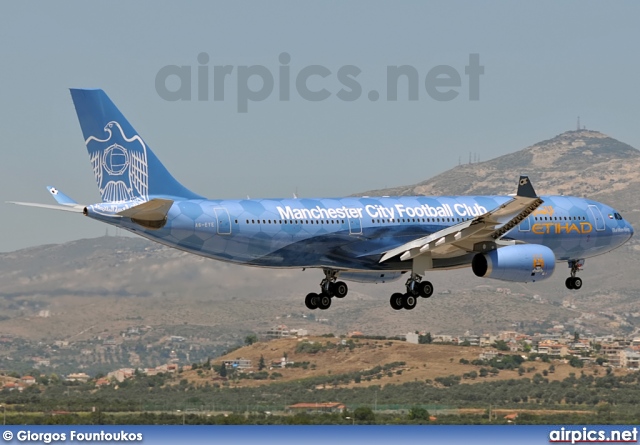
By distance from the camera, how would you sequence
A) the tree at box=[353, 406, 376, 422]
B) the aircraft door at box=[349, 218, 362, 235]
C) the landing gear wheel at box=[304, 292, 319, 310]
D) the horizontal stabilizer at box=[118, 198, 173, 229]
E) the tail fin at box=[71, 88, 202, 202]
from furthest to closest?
the tree at box=[353, 406, 376, 422]
the landing gear wheel at box=[304, 292, 319, 310]
the aircraft door at box=[349, 218, 362, 235]
the tail fin at box=[71, 88, 202, 202]
the horizontal stabilizer at box=[118, 198, 173, 229]

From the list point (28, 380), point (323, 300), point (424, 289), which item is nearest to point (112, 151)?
point (323, 300)

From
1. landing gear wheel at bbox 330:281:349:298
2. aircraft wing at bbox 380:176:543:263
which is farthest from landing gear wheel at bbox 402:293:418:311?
landing gear wheel at bbox 330:281:349:298

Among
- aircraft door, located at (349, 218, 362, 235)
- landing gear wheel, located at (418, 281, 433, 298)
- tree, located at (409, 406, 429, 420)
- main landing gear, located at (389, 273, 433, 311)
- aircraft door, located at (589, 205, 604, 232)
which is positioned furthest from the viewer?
tree, located at (409, 406, 429, 420)

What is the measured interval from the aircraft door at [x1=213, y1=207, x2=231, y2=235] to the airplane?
45mm

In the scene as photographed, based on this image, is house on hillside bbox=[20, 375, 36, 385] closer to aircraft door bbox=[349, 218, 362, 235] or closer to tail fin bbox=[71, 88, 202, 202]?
tail fin bbox=[71, 88, 202, 202]

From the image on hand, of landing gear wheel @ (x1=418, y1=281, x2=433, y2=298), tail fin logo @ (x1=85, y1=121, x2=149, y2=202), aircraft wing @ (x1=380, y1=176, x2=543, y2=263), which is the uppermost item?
tail fin logo @ (x1=85, y1=121, x2=149, y2=202)

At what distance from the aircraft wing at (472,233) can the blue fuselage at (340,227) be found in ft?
2.47

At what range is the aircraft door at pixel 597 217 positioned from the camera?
73.2m

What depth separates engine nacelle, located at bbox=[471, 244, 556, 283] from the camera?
2596 inches

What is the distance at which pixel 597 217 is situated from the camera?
Result: 7350cm

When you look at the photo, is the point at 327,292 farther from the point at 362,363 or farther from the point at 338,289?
the point at 362,363

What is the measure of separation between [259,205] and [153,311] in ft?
357

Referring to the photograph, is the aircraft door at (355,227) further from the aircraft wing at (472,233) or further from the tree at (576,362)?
the tree at (576,362)

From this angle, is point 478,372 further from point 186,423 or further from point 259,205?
point 259,205
